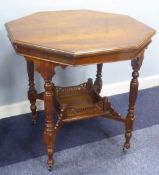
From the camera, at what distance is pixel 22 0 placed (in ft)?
5.12

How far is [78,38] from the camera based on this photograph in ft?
3.74

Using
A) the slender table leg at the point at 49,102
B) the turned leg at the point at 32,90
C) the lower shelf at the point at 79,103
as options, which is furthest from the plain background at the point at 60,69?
the slender table leg at the point at 49,102

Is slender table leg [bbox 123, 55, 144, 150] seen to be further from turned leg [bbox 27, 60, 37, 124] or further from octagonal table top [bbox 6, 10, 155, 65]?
turned leg [bbox 27, 60, 37, 124]

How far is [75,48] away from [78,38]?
0.37 ft

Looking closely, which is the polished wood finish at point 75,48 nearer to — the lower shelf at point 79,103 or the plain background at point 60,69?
the lower shelf at point 79,103

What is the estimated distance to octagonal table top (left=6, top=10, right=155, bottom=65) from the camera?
105 centimetres

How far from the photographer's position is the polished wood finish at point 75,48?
106 centimetres

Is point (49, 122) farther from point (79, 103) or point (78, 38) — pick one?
point (78, 38)

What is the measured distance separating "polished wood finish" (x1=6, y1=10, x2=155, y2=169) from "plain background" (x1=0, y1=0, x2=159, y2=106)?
17 cm

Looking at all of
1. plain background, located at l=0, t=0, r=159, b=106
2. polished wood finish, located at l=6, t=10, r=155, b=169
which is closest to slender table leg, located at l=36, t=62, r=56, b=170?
polished wood finish, located at l=6, t=10, r=155, b=169

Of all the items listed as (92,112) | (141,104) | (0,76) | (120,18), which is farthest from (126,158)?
(0,76)

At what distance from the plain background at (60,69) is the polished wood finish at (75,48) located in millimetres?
171

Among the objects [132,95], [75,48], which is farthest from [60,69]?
[75,48]

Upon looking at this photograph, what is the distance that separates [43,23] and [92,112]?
0.47 meters
